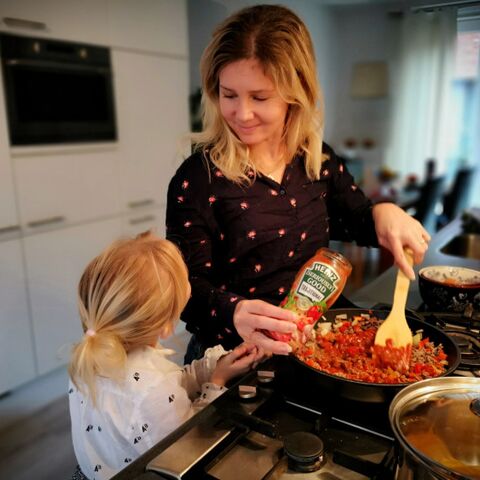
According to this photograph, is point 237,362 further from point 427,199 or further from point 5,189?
point 427,199

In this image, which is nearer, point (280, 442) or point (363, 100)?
point (280, 442)

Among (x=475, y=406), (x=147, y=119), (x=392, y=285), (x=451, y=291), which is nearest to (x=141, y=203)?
(x=147, y=119)

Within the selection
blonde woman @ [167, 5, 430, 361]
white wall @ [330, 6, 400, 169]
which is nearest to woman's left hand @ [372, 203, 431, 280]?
blonde woman @ [167, 5, 430, 361]

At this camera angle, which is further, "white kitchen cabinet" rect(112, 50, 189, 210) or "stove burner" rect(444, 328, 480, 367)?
"white kitchen cabinet" rect(112, 50, 189, 210)

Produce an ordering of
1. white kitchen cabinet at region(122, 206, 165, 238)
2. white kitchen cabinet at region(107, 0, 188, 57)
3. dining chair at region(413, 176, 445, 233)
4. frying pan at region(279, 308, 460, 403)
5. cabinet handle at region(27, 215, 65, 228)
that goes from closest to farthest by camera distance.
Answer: frying pan at region(279, 308, 460, 403), cabinet handle at region(27, 215, 65, 228), white kitchen cabinet at region(107, 0, 188, 57), white kitchen cabinet at region(122, 206, 165, 238), dining chair at region(413, 176, 445, 233)

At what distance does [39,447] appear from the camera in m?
1.77

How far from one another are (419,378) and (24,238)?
5.79 ft

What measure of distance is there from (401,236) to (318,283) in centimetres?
24

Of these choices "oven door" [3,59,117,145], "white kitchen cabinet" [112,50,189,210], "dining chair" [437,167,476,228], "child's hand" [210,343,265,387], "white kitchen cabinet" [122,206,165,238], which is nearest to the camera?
"child's hand" [210,343,265,387]

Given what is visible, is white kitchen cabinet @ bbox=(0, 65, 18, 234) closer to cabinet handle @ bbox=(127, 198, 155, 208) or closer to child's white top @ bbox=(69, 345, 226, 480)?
cabinet handle @ bbox=(127, 198, 155, 208)

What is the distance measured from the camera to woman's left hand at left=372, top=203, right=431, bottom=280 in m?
0.85

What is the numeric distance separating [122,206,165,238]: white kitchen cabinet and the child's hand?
1.57 m

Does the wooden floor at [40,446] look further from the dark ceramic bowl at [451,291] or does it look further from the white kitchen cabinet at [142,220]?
the white kitchen cabinet at [142,220]

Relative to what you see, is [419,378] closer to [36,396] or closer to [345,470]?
[345,470]
